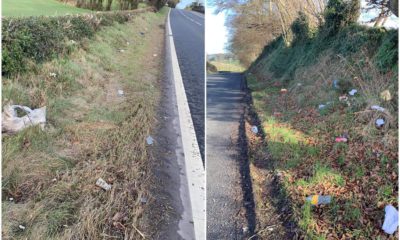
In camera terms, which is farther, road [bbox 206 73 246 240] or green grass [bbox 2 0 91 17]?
green grass [bbox 2 0 91 17]

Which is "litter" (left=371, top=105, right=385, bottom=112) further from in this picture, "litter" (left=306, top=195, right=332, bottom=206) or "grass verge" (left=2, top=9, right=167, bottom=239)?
"grass verge" (left=2, top=9, right=167, bottom=239)

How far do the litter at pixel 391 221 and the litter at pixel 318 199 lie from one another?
495mm

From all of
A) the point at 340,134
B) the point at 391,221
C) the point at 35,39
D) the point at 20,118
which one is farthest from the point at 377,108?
the point at 35,39

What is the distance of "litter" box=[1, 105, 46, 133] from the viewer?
3680mm

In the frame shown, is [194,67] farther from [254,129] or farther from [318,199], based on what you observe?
[318,199]

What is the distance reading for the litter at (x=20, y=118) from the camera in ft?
12.1

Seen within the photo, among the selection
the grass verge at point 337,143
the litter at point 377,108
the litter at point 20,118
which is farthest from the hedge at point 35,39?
the litter at point 377,108

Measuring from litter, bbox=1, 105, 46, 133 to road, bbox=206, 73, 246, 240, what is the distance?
202 centimetres

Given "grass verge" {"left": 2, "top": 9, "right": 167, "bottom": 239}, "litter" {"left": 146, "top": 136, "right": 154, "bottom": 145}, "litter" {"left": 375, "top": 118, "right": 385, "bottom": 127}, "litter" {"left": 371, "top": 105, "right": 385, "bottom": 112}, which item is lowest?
"litter" {"left": 146, "top": 136, "right": 154, "bottom": 145}

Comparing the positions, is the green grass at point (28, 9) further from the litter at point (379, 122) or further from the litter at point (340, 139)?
the litter at point (379, 122)

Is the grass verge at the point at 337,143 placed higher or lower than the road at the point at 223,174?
higher

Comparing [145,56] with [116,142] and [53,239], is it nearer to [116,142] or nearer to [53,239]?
[116,142]

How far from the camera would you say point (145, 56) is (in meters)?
10.1

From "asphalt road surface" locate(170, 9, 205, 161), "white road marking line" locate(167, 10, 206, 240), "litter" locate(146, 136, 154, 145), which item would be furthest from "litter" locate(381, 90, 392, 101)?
"litter" locate(146, 136, 154, 145)
